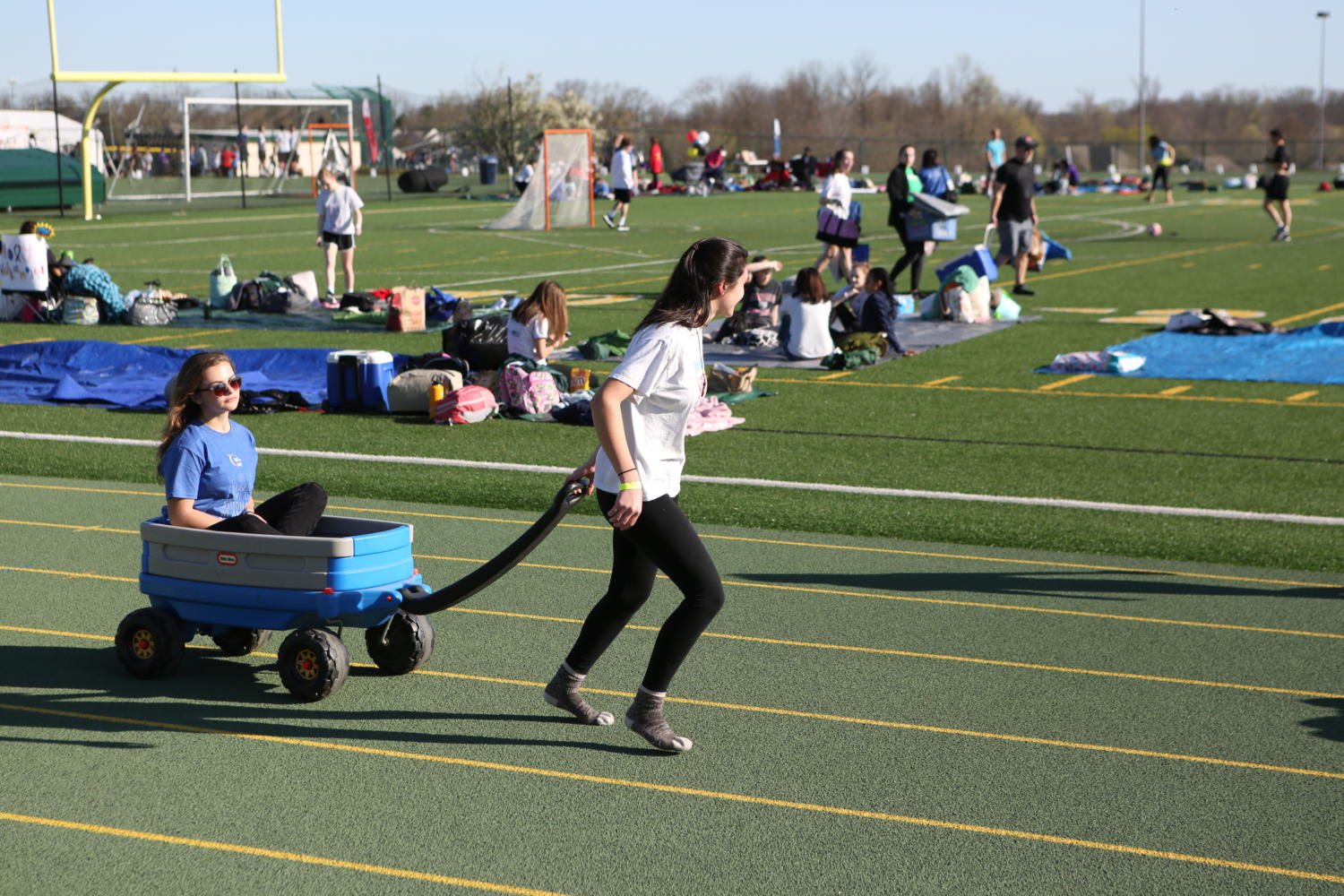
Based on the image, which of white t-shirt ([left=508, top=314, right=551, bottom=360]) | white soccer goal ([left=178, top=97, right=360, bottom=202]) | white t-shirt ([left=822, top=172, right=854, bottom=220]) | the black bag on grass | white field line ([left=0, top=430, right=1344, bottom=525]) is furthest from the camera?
white soccer goal ([left=178, top=97, right=360, bottom=202])

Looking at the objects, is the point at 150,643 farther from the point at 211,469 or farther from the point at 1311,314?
the point at 1311,314

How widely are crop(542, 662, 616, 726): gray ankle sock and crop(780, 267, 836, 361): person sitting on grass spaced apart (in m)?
11.5

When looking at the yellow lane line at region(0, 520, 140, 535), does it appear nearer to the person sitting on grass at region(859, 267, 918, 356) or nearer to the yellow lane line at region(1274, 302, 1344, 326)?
the person sitting on grass at region(859, 267, 918, 356)

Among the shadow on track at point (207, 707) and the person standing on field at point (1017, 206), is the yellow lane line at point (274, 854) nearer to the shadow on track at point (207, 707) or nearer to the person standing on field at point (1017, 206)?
the shadow on track at point (207, 707)

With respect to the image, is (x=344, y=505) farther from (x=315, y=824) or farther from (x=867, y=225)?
(x=867, y=225)

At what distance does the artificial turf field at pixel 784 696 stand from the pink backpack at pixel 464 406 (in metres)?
0.40

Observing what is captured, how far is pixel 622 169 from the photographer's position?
38062mm

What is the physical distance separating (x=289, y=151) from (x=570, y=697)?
61.2 meters

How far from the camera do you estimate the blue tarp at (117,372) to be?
47.3 feet

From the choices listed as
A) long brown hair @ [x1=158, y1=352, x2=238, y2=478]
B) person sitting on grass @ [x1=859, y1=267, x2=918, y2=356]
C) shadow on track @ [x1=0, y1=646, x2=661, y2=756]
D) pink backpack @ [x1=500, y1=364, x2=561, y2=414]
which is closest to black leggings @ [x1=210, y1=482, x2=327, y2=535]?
long brown hair @ [x1=158, y1=352, x2=238, y2=478]

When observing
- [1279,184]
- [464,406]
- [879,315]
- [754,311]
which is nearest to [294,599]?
[464,406]

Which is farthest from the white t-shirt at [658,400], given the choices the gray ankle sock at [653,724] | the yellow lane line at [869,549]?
the yellow lane line at [869,549]

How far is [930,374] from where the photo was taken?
52.2 ft

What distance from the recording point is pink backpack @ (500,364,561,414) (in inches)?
522
